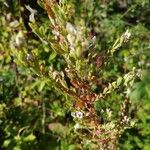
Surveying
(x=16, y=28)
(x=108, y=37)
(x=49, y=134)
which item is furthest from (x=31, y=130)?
(x=108, y=37)

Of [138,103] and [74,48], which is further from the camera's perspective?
[138,103]

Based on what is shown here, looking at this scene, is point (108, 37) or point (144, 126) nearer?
point (144, 126)

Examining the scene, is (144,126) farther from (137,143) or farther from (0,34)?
(0,34)

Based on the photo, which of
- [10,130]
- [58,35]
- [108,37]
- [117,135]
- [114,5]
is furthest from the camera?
[114,5]

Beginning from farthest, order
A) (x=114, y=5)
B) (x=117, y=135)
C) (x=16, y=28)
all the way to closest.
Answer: (x=114, y=5) → (x=16, y=28) → (x=117, y=135)

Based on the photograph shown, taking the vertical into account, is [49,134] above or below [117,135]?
above

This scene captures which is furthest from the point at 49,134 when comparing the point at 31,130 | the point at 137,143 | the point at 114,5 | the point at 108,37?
the point at 114,5

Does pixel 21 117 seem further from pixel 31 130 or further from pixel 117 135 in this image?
pixel 117 135

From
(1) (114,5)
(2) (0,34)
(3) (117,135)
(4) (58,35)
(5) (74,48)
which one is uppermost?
(1) (114,5)

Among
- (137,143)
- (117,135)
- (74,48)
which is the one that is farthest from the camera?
(137,143)
